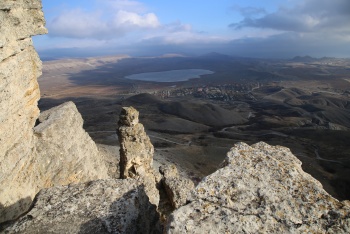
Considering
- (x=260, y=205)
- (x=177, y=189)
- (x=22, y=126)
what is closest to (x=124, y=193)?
(x=260, y=205)

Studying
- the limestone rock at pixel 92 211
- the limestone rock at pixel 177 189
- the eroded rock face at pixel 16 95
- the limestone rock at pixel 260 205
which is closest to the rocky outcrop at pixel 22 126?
the eroded rock face at pixel 16 95

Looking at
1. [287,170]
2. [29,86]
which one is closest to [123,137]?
[29,86]

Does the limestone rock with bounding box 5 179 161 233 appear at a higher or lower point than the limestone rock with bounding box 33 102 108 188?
higher

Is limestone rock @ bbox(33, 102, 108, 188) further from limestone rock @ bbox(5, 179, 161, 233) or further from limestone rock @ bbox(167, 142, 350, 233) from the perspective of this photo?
limestone rock @ bbox(167, 142, 350, 233)

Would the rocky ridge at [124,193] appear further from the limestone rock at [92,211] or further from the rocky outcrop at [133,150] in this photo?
the rocky outcrop at [133,150]

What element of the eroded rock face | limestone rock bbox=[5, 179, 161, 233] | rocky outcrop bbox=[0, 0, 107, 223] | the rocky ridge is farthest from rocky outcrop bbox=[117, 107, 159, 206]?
limestone rock bbox=[5, 179, 161, 233]

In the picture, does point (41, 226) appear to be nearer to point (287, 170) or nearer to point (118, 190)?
point (118, 190)

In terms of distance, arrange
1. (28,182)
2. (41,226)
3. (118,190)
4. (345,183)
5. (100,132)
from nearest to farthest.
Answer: (41,226) < (118,190) < (28,182) < (345,183) < (100,132)
